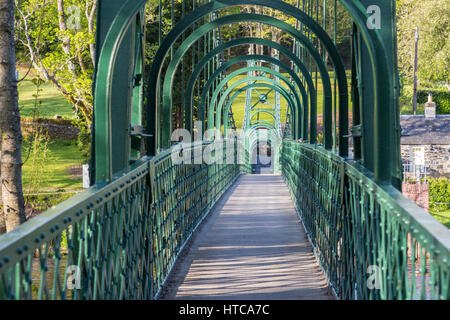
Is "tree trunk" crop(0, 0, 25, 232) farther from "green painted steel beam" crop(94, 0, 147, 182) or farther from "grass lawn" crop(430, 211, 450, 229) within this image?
"grass lawn" crop(430, 211, 450, 229)

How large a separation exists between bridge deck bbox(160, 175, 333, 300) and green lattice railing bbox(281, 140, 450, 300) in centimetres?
25

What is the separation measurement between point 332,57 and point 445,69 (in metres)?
35.7

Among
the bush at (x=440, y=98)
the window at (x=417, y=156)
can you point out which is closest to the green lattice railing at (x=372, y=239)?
the window at (x=417, y=156)

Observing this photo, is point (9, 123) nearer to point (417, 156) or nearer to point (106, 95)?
point (106, 95)

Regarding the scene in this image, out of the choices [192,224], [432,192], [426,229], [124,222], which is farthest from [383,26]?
[432,192]

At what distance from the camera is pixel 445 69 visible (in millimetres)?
39625

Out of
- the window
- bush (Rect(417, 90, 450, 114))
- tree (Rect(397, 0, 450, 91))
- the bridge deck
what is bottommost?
the bridge deck

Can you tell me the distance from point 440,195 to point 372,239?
29627 millimetres

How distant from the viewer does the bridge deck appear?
5250 millimetres

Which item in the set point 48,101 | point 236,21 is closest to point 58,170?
point 48,101

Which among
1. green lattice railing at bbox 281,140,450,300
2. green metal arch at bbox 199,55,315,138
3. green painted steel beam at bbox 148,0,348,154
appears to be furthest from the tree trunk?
green metal arch at bbox 199,55,315,138

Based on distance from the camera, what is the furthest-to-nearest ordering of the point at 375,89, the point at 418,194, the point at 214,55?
the point at 418,194 < the point at 214,55 < the point at 375,89

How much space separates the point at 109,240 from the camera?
3.24 m
